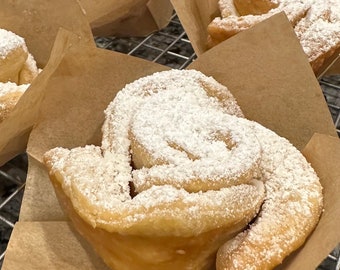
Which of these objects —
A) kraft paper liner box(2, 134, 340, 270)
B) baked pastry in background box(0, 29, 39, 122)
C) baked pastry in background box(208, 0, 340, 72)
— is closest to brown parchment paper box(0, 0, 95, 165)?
baked pastry in background box(0, 29, 39, 122)

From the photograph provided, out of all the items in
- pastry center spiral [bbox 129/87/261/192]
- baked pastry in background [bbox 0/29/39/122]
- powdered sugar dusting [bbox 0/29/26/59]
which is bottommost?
pastry center spiral [bbox 129/87/261/192]

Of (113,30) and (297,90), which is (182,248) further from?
(113,30)

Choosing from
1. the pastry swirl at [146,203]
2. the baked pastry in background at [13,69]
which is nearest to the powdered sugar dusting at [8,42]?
the baked pastry in background at [13,69]

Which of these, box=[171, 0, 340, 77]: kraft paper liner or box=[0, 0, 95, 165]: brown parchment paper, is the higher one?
box=[0, 0, 95, 165]: brown parchment paper

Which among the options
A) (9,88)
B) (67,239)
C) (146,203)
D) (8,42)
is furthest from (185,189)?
(8,42)

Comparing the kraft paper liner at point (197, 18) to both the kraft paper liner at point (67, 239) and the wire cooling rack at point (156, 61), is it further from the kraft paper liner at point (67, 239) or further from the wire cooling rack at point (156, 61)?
the kraft paper liner at point (67, 239)

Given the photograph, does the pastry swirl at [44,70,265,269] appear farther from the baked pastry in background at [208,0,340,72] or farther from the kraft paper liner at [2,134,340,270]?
the baked pastry in background at [208,0,340,72]

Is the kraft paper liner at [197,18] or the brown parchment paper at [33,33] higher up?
the brown parchment paper at [33,33]
